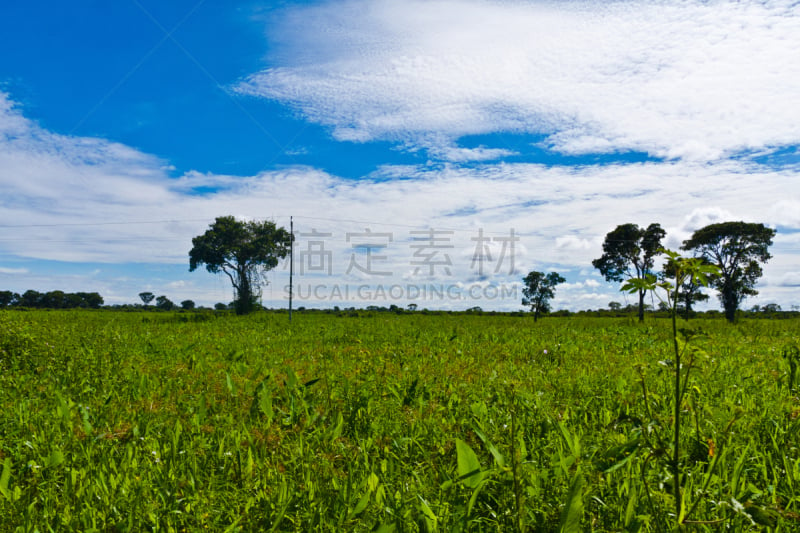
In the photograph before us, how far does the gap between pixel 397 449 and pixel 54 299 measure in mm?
108069

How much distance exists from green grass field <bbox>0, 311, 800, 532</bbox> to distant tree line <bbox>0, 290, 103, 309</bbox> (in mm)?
89486

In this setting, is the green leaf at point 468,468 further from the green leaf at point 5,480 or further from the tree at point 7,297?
the tree at point 7,297

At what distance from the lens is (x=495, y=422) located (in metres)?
3.73

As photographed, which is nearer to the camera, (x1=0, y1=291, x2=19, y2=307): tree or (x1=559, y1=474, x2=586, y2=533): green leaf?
(x1=559, y1=474, x2=586, y2=533): green leaf

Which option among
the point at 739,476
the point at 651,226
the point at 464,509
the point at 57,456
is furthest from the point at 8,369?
the point at 651,226

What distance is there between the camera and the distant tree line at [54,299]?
81.2 meters

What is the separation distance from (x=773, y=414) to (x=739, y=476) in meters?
1.69

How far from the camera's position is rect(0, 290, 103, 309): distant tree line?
8125 centimetres

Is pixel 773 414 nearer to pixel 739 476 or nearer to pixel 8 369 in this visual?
pixel 739 476

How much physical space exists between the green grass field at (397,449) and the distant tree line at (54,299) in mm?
89486

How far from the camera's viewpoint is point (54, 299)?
87.4 meters

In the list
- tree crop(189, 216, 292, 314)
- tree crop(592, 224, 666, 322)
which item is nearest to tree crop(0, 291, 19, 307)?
tree crop(189, 216, 292, 314)

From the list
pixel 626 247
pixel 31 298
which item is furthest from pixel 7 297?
pixel 626 247

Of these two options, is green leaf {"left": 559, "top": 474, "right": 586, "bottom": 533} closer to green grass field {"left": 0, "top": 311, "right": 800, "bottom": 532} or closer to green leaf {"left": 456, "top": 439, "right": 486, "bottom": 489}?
green grass field {"left": 0, "top": 311, "right": 800, "bottom": 532}
